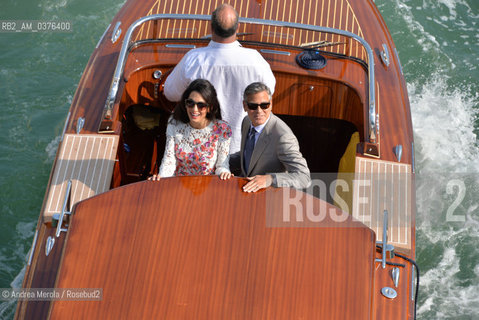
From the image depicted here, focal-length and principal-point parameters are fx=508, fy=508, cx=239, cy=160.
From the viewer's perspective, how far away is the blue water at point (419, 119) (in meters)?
3.67

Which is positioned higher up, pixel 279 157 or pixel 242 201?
pixel 279 157

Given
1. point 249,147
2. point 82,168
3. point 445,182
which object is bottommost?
point 82,168

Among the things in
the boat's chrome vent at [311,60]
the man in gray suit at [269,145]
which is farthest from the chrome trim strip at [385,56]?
the man in gray suit at [269,145]

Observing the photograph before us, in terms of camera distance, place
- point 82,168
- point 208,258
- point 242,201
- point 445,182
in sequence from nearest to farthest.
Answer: point 208,258
point 242,201
point 82,168
point 445,182

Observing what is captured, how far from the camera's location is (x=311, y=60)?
2.91m

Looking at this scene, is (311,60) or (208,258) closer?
(208,258)

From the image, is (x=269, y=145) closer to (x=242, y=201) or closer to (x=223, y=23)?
(x=242, y=201)

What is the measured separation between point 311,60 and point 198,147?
3.52ft

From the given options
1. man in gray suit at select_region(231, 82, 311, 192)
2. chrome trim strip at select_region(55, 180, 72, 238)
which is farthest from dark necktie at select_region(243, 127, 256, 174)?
chrome trim strip at select_region(55, 180, 72, 238)

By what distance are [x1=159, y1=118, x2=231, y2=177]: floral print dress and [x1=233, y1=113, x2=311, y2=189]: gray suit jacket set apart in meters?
0.12

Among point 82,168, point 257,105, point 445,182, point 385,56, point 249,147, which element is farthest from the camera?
point 445,182

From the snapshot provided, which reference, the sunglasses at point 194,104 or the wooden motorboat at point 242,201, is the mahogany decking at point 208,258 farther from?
the sunglasses at point 194,104

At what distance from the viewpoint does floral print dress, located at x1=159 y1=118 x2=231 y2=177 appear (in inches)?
85.3

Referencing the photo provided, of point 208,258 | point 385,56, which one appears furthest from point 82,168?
point 385,56
